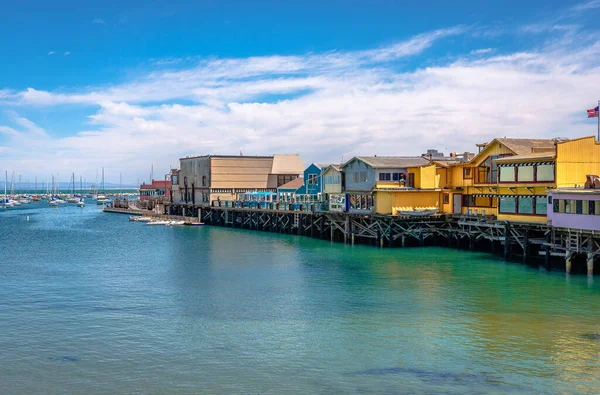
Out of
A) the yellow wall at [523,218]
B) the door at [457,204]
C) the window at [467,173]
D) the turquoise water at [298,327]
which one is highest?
the window at [467,173]

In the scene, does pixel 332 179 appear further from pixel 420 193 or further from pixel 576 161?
pixel 576 161

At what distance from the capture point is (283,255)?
56.5 m

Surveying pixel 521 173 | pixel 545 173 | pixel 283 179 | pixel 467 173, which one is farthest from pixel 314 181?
pixel 545 173

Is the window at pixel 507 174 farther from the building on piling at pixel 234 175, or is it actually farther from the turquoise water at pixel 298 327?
the building on piling at pixel 234 175

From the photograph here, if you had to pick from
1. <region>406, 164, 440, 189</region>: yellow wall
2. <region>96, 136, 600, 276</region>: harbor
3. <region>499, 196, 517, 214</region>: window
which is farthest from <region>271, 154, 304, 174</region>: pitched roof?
<region>499, 196, 517, 214</region>: window

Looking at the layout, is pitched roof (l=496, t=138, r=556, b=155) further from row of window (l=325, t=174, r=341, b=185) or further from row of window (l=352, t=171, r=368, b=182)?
row of window (l=325, t=174, r=341, b=185)

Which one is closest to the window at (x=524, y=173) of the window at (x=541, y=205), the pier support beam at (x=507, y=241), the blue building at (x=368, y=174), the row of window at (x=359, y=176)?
the window at (x=541, y=205)

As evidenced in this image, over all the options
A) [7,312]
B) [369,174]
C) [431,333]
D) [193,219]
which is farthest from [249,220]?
[431,333]

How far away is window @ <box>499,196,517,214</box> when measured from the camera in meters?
50.1

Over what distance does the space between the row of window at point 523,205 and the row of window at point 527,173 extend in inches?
61.9

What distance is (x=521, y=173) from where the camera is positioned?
50094mm

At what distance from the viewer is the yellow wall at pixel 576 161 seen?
1829 inches

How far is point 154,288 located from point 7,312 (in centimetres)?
958

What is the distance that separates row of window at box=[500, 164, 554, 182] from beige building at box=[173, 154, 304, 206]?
195 ft
